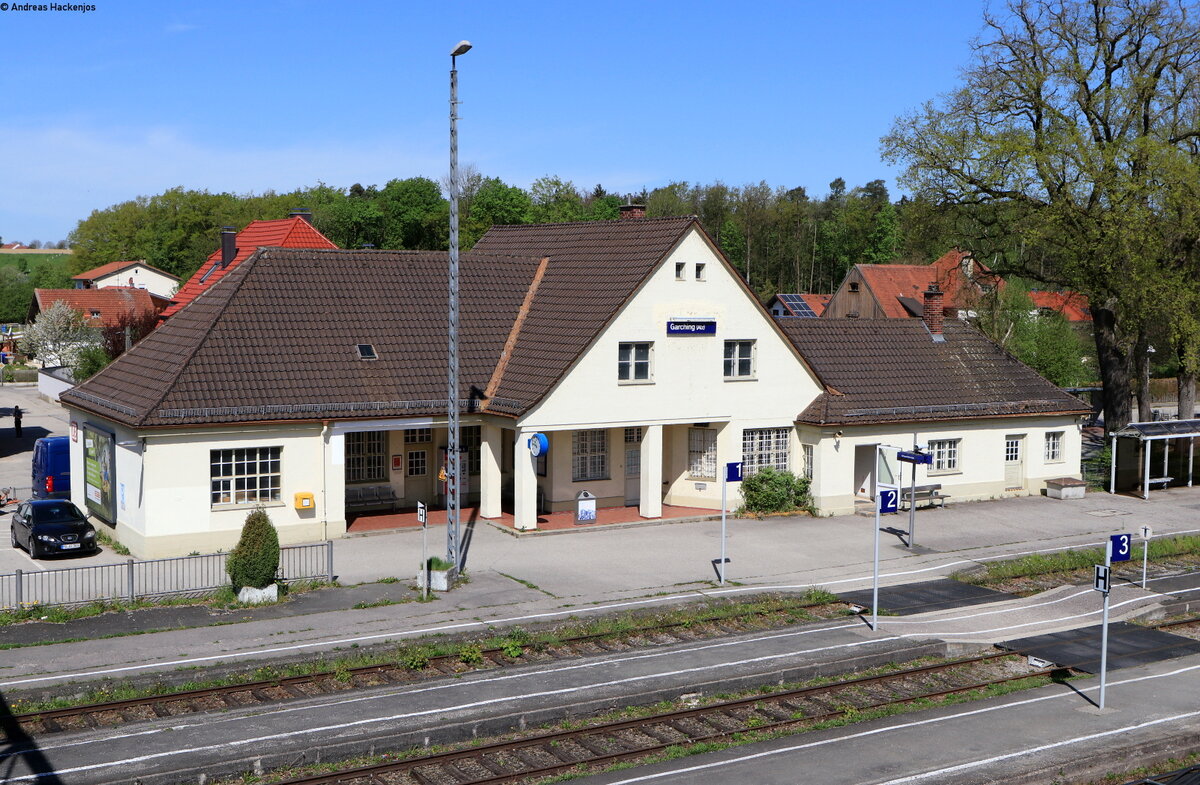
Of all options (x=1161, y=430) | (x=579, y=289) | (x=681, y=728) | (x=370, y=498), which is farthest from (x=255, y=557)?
(x=1161, y=430)

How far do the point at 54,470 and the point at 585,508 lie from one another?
50.9 feet

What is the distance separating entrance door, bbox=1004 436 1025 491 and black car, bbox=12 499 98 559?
26525 mm

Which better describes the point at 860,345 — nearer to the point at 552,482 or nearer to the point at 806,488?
the point at 806,488

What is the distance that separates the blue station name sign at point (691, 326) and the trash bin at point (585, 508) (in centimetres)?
491

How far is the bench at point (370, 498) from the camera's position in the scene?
32531mm

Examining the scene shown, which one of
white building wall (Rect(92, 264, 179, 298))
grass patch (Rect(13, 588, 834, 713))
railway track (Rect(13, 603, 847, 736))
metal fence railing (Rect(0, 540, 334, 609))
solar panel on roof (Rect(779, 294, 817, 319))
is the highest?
white building wall (Rect(92, 264, 179, 298))

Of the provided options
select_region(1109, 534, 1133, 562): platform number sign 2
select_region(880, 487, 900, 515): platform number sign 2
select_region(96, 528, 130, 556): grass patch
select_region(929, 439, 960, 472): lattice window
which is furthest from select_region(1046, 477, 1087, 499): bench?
select_region(96, 528, 130, 556): grass patch

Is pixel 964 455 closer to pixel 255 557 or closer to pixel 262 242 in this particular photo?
pixel 255 557

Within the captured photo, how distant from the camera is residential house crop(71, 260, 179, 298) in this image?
11700 centimetres

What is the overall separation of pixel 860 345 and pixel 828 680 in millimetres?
19657

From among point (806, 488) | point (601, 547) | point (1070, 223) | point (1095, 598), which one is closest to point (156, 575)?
point (601, 547)

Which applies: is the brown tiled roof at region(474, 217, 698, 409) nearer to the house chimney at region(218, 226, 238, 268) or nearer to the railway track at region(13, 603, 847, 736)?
the railway track at region(13, 603, 847, 736)

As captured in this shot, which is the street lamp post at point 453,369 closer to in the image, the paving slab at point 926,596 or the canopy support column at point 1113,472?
the paving slab at point 926,596

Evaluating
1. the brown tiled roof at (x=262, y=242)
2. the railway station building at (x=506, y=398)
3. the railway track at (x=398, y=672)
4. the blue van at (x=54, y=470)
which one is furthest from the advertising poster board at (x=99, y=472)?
the brown tiled roof at (x=262, y=242)
